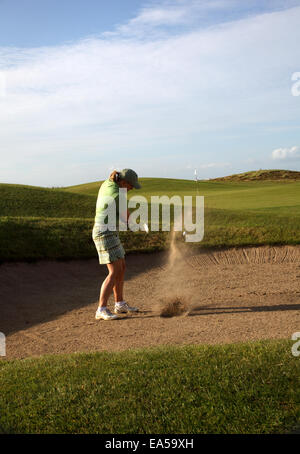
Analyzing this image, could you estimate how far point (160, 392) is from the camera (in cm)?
442

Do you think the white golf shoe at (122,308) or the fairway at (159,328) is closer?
the fairway at (159,328)

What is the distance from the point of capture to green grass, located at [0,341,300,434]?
12.9ft

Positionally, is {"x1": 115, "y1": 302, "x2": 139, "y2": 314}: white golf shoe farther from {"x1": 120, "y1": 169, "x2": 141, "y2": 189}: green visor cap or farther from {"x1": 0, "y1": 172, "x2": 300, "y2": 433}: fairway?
{"x1": 120, "y1": 169, "x2": 141, "y2": 189}: green visor cap

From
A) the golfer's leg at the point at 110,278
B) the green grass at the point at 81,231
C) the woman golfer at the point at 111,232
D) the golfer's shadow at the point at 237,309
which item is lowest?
the golfer's shadow at the point at 237,309

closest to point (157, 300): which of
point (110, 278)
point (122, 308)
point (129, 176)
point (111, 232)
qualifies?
point (122, 308)

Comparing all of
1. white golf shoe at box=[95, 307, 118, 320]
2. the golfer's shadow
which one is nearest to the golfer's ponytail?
white golf shoe at box=[95, 307, 118, 320]

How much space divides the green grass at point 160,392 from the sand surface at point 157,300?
0.93 m

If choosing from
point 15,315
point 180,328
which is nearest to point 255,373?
point 180,328

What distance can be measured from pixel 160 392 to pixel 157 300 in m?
4.32

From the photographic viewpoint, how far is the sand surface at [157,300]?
6590mm

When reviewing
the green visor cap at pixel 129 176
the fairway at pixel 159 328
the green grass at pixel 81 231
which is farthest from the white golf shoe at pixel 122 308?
the green grass at pixel 81 231

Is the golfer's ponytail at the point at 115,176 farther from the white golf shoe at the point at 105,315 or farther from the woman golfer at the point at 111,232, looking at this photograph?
the white golf shoe at the point at 105,315
